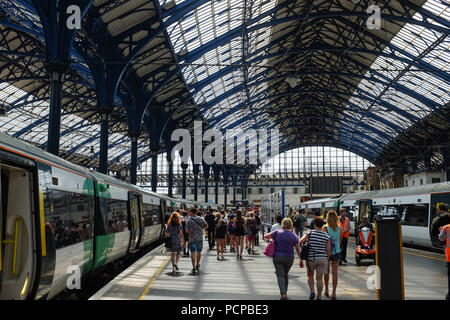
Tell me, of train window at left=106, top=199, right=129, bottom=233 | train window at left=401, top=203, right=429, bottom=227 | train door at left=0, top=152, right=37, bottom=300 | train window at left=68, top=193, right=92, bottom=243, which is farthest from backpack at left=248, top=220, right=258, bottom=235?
train door at left=0, top=152, right=37, bottom=300

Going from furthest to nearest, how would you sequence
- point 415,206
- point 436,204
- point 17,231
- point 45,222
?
point 415,206 < point 436,204 < point 45,222 < point 17,231

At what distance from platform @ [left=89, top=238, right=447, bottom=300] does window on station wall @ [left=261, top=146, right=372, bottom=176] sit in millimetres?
71755

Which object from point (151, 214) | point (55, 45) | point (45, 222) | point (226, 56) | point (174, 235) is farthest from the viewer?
point (226, 56)

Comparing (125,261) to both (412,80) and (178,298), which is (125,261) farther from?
(412,80)

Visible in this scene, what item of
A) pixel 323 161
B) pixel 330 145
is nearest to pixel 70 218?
pixel 330 145

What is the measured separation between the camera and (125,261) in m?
16.9

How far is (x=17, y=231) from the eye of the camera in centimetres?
589

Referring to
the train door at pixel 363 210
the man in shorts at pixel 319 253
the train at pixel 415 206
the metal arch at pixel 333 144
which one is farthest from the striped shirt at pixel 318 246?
the metal arch at pixel 333 144

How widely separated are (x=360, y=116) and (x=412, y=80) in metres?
17.8

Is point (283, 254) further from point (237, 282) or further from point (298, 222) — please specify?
point (298, 222)

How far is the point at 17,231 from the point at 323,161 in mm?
82288

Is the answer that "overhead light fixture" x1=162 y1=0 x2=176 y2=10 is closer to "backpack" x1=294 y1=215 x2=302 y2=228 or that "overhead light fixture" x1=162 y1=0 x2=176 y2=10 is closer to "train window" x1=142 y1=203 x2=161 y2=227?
"train window" x1=142 y1=203 x2=161 y2=227

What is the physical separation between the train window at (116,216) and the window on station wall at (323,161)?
7294 centimetres

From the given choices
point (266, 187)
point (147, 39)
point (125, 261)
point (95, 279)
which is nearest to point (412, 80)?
point (147, 39)
